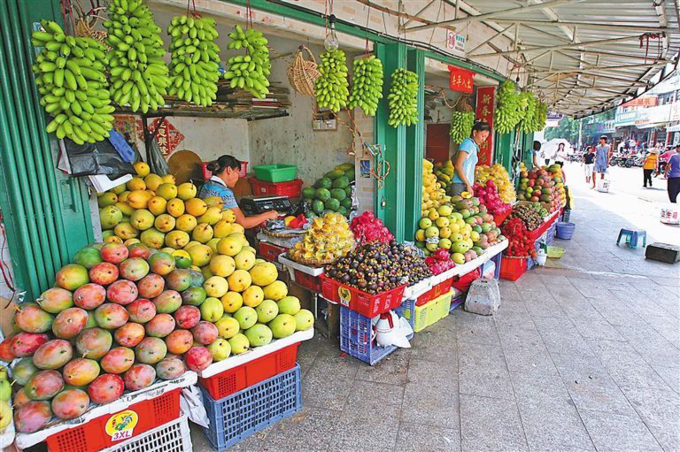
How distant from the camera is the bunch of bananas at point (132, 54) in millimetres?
2281

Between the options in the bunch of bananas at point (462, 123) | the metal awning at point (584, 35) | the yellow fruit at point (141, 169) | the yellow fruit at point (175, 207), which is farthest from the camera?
the bunch of bananas at point (462, 123)

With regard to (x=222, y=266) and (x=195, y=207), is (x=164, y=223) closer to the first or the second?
(x=195, y=207)

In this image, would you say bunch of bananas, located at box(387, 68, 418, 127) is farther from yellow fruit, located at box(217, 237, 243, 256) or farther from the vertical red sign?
the vertical red sign

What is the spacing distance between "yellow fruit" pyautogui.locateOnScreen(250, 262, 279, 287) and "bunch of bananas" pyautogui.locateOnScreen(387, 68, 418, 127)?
8.21 ft

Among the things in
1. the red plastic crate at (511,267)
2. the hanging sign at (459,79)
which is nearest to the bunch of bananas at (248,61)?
the hanging sign at (459,79)

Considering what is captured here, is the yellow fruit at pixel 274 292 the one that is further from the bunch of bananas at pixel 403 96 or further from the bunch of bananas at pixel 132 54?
the bunch of bananas at pixel 403 96

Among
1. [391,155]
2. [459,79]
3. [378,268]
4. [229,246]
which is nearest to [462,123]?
[459,79]

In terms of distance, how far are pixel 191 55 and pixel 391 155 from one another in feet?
8.63

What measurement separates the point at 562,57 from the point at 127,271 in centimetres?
897

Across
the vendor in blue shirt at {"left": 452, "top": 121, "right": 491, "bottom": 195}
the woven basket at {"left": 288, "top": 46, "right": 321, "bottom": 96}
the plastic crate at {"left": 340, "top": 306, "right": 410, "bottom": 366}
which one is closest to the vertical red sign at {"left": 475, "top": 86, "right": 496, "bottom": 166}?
the vendor in blue shirt at {"left": 452, "top": 121, "right": 491, "bottom": 195}

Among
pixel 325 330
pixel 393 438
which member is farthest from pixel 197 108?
pixel 393 438

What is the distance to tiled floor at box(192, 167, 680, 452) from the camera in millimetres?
2605

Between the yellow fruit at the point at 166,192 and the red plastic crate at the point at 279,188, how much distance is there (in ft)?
8.72

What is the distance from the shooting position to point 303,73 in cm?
335
